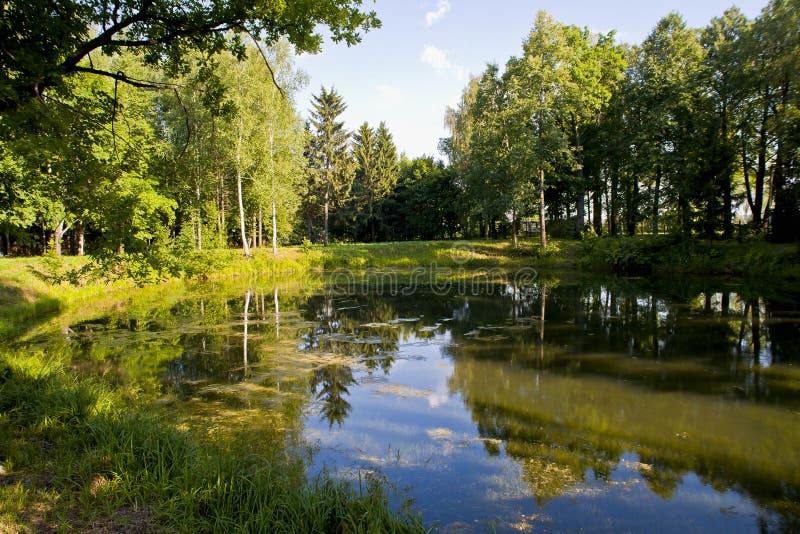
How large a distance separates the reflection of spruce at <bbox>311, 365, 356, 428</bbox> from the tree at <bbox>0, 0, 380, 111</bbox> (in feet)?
16.8

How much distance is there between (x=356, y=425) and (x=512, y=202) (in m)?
25.4

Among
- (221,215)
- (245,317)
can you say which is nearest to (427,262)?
(221,215)

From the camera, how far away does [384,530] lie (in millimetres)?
3273

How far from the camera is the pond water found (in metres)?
4.56

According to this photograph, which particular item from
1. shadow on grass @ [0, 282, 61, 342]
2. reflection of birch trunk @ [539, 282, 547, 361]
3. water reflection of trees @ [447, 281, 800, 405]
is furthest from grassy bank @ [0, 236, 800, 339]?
reflection of birch trunk @ [539, 282, 547, 361]

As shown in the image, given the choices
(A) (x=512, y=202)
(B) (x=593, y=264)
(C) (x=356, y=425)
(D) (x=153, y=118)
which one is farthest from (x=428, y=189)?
(C) (x=356, y=425)

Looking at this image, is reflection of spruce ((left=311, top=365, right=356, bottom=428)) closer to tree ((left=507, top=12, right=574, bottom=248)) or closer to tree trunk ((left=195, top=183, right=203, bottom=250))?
tree trunk ((left=195, top=183, right=203, bottom=250))

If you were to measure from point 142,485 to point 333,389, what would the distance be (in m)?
4.26

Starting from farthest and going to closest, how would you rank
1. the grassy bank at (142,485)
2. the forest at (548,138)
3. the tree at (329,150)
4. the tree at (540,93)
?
the tree at (329,150), the tree at (540,93), the forest at (548,138), the grassy bank at (142,485)

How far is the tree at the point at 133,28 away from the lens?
5.09m

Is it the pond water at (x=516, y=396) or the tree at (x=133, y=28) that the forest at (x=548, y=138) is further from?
the pond water at (x=516, y=396)

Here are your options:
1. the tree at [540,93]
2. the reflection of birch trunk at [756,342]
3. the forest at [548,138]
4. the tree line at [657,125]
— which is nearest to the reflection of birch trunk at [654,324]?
the reflection of birch trunk at [756,342]

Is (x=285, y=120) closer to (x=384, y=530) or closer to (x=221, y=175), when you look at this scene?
(x=221, y=175)

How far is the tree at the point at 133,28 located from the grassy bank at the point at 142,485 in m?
3.49
